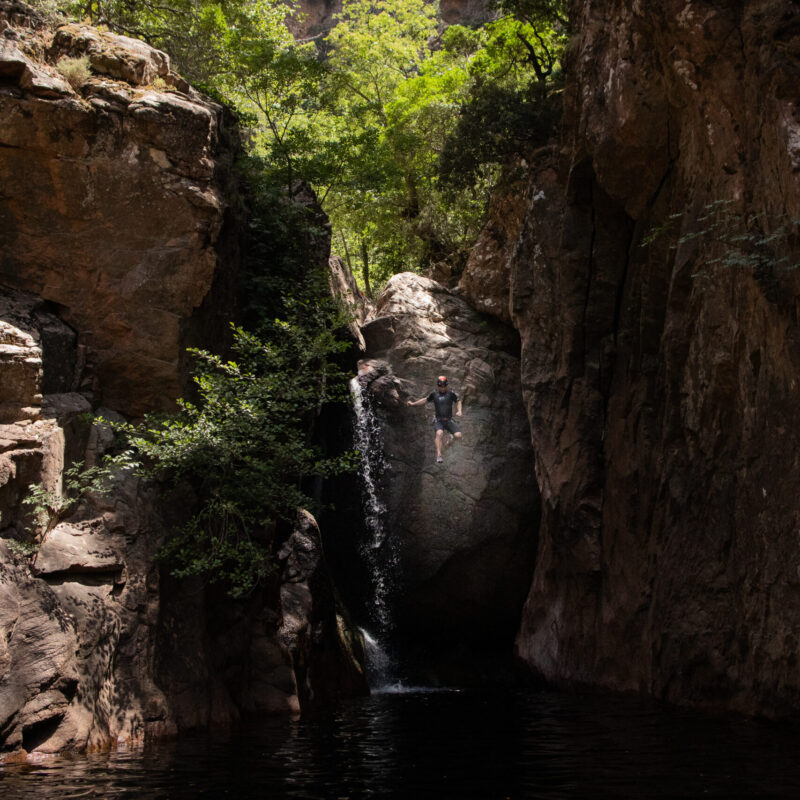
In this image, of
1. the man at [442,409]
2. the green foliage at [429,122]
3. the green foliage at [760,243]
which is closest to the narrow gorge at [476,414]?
the green foliage at [760,243]

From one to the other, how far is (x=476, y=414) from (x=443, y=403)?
4.32 ft

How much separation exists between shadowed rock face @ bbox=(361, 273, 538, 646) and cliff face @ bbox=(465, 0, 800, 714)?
1583mm

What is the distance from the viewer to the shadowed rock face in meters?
18.8

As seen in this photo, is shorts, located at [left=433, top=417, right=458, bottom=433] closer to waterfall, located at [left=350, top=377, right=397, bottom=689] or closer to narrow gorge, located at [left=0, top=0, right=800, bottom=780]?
narrow gorge, located at [left=0, top=0, right=800, bottom=780]

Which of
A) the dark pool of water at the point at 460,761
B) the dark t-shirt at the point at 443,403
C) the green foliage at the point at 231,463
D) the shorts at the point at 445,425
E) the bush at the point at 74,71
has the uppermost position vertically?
the bush at the point at 74,71

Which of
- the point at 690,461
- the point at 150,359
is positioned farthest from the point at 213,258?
the point at 690,461

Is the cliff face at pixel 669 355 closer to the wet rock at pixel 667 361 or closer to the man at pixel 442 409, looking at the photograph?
the wet rock at pixel 667 361

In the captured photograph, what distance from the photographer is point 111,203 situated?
1352cm

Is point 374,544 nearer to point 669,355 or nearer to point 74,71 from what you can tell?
point 669,355

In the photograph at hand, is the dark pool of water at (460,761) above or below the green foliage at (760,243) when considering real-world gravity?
below

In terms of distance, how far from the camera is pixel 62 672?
9445 mm

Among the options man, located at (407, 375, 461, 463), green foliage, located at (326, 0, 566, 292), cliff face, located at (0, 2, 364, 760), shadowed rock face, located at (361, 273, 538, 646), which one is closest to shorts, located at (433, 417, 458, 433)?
man, located at (407, 375, 461, 463)

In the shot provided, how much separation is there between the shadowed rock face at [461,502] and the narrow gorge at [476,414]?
72 mm

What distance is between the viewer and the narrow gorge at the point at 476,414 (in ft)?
31.7
